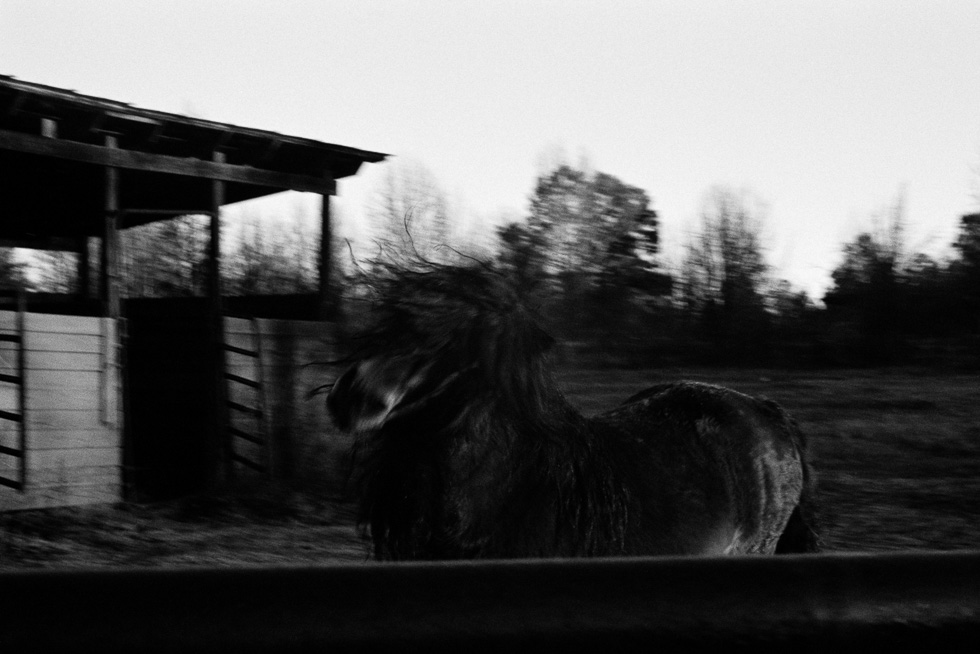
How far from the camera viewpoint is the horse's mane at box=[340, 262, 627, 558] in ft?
8.27

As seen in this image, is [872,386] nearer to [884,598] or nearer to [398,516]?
[398,516]

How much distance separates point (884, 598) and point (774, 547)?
3.05m

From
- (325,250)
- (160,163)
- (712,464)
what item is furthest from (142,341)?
(712,464)

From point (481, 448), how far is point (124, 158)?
734 cm

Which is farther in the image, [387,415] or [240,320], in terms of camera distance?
[240,320]

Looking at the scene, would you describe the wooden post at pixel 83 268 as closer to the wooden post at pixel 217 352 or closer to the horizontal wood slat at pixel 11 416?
the wooden post at pixel 217 352

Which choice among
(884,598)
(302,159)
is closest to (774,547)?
(884,598)

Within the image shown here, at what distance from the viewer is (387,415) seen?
259 centimetres

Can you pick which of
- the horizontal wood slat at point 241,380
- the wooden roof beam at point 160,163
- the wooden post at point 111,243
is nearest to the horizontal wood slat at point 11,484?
the wooden post at point 111,243

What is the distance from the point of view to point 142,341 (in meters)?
10.0

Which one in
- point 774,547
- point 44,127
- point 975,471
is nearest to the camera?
point 774,547

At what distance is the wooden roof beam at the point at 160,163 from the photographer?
826 centimetres

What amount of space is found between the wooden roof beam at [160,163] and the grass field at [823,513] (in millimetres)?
2986

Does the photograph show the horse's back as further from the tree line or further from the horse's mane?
the tree line
